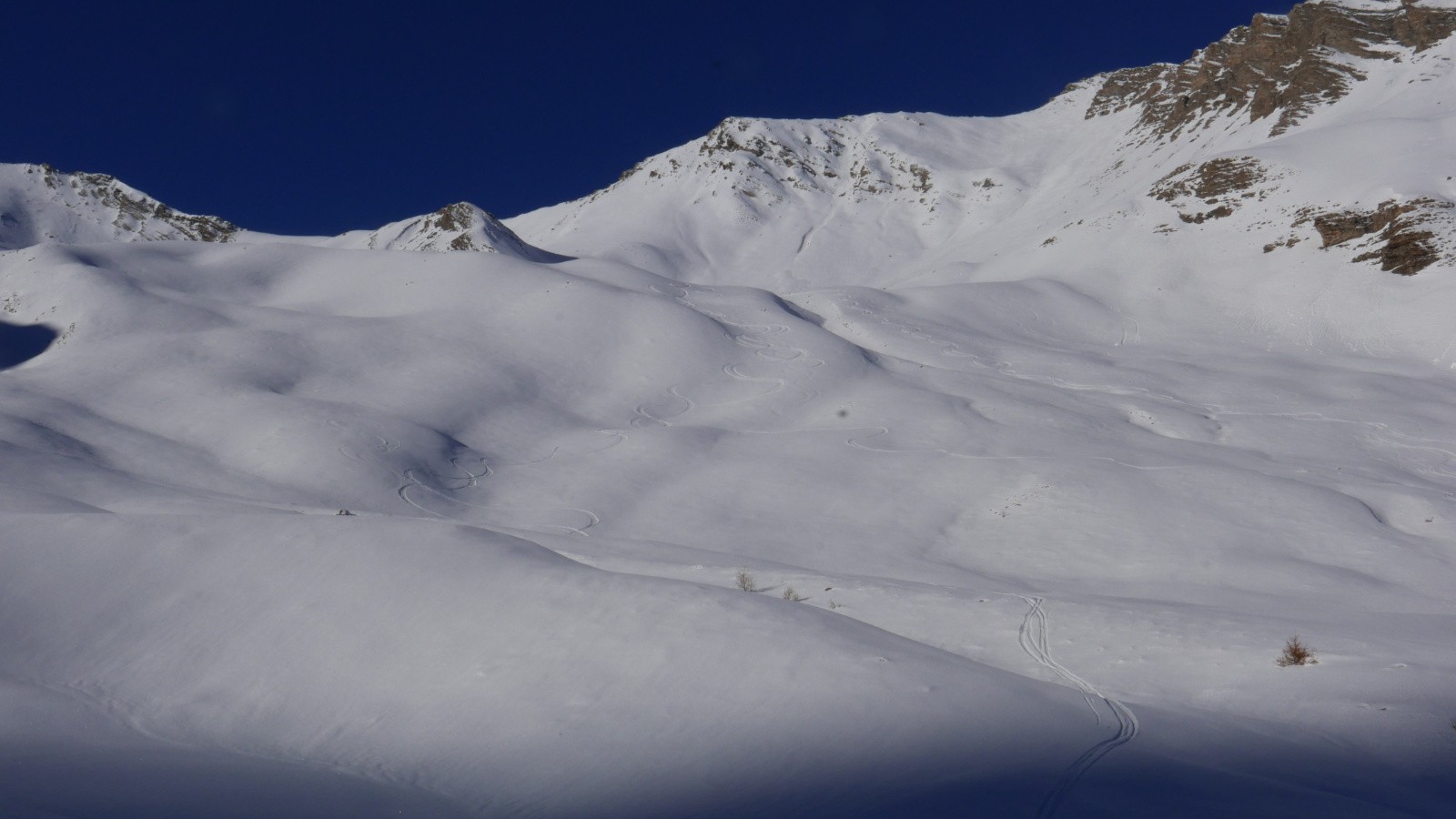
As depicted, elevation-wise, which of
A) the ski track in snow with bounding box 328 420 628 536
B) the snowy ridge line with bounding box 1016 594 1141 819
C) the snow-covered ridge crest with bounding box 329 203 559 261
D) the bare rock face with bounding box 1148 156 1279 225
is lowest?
the snowy ridge line with bounding box 1016 594 1141 819

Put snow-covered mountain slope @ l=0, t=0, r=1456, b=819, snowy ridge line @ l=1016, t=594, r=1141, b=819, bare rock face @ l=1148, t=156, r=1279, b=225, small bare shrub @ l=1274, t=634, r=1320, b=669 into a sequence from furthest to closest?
bare rock face @ l=1148, t=156, r=1279, b=225 < small bare shrub @ l=1274, t=634, r=1320, b=669 < snow-covered mountain slope @ l=0, t=0, r=1456, b=819 < snowy ridge line @ l=1016, t=594, r=1141, b=819

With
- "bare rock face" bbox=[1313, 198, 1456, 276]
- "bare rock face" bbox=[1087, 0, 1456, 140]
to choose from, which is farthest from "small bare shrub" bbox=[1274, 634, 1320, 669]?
"bare rock face" bbox=[1087, 0, 1456, 140]

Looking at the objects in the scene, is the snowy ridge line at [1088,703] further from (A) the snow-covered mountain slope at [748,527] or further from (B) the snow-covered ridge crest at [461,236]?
(B) the snow-covered ridge crest at [461,236]

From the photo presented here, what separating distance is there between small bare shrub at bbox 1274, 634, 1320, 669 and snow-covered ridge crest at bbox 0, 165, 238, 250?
92.9 meters

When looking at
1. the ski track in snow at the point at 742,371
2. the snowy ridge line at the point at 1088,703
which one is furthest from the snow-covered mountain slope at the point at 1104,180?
the snowy ridge line at the point at 1088,703

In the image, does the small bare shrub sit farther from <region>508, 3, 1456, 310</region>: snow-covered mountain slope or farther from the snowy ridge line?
<region>508, 3, 1456, 310</region>: snow-covered mountain slope

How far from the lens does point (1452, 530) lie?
56.7 ft

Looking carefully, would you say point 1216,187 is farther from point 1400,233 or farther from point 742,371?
point 742,371

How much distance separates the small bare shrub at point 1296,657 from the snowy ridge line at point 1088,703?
6.67 feet

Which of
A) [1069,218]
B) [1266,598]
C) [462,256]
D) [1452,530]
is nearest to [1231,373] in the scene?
[1452,530]

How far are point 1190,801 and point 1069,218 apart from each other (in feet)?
213

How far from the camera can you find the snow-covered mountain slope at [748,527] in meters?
6.67

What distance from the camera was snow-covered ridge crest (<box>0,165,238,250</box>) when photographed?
85750 millimetres

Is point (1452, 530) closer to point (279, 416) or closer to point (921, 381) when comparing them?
point (921, 381)
